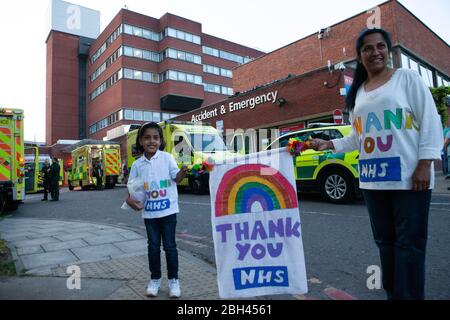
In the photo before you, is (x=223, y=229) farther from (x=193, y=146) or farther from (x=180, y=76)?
(x=180, y=76)

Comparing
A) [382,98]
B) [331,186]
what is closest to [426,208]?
[382,98]

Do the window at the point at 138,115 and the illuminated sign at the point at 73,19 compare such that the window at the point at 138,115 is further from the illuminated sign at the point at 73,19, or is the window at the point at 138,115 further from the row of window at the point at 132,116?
the illuminated sign at the point at 73,19

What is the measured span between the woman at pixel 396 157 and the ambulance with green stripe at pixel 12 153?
10.4 m

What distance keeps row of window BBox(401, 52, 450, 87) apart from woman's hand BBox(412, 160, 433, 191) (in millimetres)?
18152

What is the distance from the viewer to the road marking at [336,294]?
283 cm

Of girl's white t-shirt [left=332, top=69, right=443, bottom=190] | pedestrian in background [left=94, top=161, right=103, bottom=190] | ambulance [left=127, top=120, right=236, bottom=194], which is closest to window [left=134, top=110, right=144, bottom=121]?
pedestrian in background [left=94, top=161, right=103, bottom=190]

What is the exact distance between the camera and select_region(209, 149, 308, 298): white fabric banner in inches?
98.7

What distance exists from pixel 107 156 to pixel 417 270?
67.7 ft

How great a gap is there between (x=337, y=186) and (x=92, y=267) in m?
6.14

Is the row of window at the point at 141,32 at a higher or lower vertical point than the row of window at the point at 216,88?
higher

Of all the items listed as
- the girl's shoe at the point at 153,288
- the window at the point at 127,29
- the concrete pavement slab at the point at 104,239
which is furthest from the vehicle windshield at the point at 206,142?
the window at the point at 127,29

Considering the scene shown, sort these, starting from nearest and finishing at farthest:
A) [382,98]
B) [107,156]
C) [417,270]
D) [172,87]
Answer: [417,270], [382,98], [107,156], [172,87]

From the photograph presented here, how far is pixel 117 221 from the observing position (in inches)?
291

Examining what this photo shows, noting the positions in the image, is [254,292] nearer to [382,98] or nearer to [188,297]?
[188,297]
